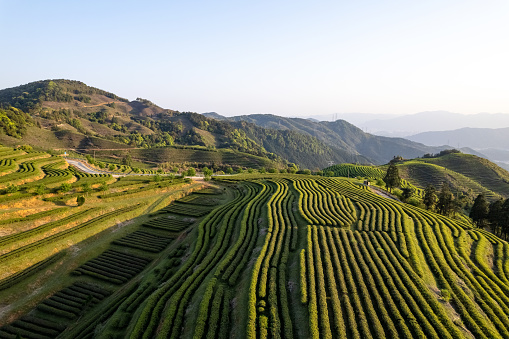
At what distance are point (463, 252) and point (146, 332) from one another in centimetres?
5053

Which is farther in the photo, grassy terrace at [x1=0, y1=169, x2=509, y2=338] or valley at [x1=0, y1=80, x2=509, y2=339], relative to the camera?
valley at [x1=0, y1=80, x2=509, y2=339]

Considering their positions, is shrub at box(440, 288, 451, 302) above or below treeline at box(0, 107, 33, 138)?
below

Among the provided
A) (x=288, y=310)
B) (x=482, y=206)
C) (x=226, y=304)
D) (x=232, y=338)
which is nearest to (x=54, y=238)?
(x=226, y=304)

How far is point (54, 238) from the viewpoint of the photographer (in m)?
51.0

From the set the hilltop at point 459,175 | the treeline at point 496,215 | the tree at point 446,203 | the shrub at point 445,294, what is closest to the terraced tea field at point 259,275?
the shrub at point 445,294

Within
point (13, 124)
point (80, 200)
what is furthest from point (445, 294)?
point (13, 124)

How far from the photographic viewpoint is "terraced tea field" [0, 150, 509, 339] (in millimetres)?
27828

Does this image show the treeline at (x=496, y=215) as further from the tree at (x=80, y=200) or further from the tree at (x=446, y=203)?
the tree at (x=80, y=200)

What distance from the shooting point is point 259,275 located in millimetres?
34781

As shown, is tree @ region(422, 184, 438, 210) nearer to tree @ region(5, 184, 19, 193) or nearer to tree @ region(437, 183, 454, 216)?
tree @ region(437, 183, 454, 216)

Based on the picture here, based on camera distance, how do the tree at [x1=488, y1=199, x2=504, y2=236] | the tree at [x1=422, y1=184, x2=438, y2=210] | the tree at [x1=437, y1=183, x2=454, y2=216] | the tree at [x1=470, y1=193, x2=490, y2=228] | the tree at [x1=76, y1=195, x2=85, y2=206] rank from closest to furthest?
the tree at [x1=76, y1=195, x2=85, y2=206] → the tree at [x1=488, y1=199, x2=504, y2=236] → the tree at [x1=470, y1=193, x2=490, y2=228] → the tree at [x1=437, y1=183, x2=454, y2=216] → the tree at [x1=422, y1=184, x2=438, y2=210]

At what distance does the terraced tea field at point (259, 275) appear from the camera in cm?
2783

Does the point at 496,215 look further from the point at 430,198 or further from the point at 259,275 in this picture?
the point at 259,275

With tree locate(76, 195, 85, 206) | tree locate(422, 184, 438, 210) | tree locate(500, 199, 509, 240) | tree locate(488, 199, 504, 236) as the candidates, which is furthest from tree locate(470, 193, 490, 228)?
tree locate(76, 195, 85, 206)
